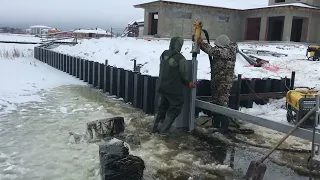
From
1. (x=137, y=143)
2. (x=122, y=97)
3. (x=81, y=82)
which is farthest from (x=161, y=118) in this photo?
(x=81, y=82)

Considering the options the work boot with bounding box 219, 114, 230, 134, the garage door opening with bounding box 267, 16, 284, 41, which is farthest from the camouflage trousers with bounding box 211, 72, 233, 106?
the garage door opening with bounding box 267, 16, 284, 41

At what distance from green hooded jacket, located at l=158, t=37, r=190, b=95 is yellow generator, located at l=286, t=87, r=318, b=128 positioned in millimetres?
1697

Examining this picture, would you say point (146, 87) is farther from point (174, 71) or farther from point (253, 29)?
point (253, 29)

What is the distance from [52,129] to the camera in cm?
583

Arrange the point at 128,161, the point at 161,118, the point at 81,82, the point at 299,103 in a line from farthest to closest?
the point at 81,82
the point at 161,118
the point at 299,103
the point at 128,161

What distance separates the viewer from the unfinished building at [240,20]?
24.1m

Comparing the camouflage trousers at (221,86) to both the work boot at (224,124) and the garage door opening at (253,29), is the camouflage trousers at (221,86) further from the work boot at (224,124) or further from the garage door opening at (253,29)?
the garage door opening at (253,29)

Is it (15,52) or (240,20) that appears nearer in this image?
(15,52)

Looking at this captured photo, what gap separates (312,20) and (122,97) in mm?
20706

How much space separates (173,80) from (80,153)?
76.9 inches

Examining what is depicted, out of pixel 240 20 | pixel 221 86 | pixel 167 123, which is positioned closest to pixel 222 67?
pixel 221 86

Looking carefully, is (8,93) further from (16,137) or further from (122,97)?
(16,137)

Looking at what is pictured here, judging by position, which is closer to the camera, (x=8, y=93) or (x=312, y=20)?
(x=8, y=93)

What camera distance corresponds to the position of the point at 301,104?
461 centimetres
